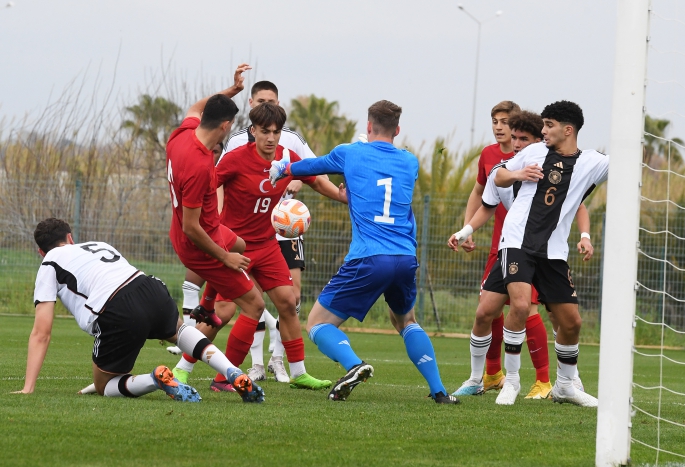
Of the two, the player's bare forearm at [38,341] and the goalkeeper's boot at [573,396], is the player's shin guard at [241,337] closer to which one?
the player's bare forearm at [38,341]

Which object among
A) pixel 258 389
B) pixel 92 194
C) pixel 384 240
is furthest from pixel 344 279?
pixel 92 194

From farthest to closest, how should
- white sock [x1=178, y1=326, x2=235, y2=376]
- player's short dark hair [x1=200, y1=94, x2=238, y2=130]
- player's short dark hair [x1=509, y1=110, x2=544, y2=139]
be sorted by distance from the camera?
player's short dark hair [x1=509, y1=110, x2=544, y2=139]
player's short dark hair [x1=200, y1=94, x2=238, y2=130]
white sock [x1=178, y1=326, x2=235, y2=376]

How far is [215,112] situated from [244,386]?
1.82 m

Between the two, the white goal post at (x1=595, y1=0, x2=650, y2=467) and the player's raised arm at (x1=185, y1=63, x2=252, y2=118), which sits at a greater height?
the player's raised arm at (x1=185, y1=63, x2=252, y2=118)

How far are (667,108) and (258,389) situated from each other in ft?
10.00

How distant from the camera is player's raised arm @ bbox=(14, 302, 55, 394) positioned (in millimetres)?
5723

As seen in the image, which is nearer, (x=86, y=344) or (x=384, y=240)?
(x=384, y=240)

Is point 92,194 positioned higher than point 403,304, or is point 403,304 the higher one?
point 92,194

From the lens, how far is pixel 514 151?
306 inches

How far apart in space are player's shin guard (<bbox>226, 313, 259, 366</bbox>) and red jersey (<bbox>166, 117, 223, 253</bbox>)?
2.26ft

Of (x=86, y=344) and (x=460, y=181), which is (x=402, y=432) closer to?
(x=86, y=344)

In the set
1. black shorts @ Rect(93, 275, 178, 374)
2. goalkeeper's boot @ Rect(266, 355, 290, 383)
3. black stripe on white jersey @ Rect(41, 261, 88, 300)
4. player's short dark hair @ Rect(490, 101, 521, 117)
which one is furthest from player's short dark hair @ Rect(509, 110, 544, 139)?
black stripe on white jersey @ Rect(41, 261, 88, 300)

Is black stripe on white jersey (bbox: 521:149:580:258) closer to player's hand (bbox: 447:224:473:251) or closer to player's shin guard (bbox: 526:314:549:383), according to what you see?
player's hand (bbox: 447:224:473:251)

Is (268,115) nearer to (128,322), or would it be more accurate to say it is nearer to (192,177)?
(192,177)
